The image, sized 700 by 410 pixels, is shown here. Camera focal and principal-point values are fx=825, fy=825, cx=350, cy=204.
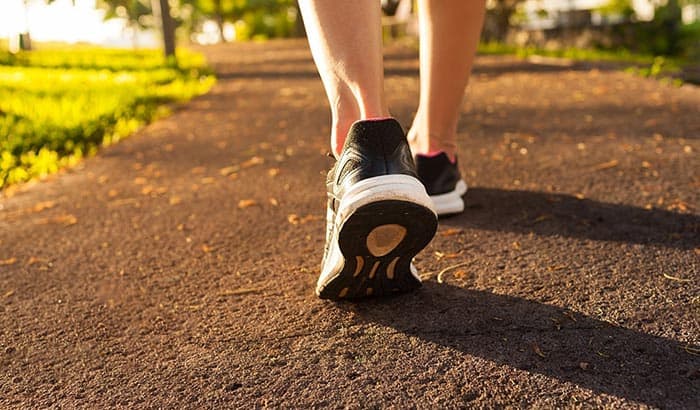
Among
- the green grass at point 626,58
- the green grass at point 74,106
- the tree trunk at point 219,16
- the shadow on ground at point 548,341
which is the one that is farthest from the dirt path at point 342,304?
the tree trunk at point 219,16

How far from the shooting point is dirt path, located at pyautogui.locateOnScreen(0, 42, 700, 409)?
1555 millimetres

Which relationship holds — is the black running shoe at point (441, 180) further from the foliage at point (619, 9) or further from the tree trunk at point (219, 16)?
the tree trunk at point (219, 16)

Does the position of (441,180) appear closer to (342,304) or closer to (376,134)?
(342,304)

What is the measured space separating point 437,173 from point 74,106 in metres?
3.98

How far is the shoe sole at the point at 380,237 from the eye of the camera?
1632 millimetres

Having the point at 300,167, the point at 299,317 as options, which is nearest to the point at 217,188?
the point at 300,167

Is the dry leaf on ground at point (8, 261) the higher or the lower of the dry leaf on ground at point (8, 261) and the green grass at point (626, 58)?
the higher

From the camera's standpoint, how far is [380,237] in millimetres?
1679

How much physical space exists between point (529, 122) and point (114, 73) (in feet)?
20.3

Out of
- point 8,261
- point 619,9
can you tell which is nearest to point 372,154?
point 8,261

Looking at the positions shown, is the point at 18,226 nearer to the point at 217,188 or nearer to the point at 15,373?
the point at 217,188

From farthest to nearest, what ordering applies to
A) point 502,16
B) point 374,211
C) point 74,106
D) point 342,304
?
point 502,16, point 74,106, point 342,304, point 374,211

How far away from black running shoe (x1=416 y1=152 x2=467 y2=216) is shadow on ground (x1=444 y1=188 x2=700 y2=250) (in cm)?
4

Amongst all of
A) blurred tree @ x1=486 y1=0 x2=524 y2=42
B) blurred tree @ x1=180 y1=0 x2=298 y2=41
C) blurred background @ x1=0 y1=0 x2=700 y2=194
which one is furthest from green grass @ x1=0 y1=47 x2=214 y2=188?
blurred tree @ x1=180 y1=0 x2=298 y2=41
